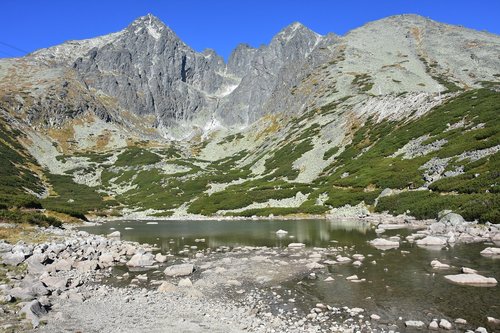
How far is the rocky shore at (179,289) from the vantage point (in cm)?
1498

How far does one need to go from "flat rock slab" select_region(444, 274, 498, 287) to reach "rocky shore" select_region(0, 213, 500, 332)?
1.41 feet

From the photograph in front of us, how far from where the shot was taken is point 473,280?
19578mm

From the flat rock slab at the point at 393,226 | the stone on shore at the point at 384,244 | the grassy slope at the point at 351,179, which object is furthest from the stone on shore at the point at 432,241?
the flat rock slab at the point at 393,226

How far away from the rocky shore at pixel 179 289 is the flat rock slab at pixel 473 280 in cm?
43

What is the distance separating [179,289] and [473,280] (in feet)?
51.0

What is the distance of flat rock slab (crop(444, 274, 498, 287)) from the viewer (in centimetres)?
1922

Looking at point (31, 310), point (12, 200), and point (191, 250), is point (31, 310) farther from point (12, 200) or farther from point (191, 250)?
point (12, 200)

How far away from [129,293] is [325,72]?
192448 mm

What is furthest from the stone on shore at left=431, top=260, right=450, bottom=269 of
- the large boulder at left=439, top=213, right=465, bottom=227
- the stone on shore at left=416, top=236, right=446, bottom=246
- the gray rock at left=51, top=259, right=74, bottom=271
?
the gray rock at left=51, top=259, right=74, bottom=271

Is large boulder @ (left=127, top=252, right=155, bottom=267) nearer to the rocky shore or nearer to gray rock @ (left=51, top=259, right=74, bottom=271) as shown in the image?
the rocky shore

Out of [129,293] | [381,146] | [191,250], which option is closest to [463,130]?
[381,146]

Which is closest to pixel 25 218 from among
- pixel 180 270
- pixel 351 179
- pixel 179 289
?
pixel 180 270

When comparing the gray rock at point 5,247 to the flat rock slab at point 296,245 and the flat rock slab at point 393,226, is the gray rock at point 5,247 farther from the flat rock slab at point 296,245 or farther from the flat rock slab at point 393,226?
the flat rock slab at point 393,226

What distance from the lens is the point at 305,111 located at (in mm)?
172875
